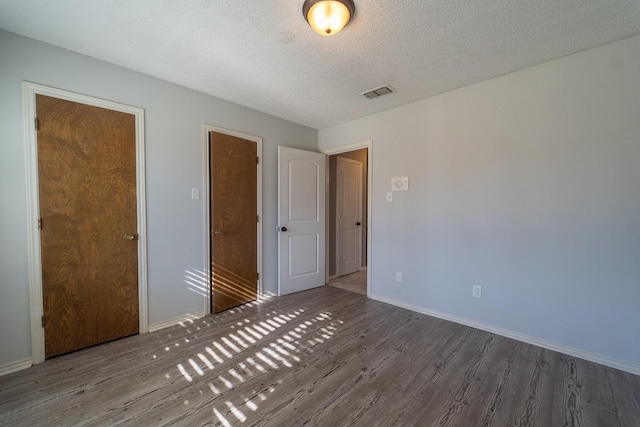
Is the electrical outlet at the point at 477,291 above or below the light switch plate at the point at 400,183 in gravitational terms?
below

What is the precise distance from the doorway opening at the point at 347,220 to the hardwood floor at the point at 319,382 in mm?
1815

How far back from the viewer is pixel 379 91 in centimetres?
272

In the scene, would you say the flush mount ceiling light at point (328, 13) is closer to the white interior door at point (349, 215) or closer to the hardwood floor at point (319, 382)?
the hardwood floor at point (319, 382)

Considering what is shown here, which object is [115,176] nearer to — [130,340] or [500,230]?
[130,340]

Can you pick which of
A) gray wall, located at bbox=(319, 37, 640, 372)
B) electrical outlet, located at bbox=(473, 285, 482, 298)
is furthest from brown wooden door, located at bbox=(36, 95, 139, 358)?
electrical outlet, located at bbox=(473, 285, 482, 298)

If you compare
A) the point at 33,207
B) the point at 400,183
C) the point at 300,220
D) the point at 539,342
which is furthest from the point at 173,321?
the point at 539,342

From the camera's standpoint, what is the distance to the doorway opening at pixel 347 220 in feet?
14.3

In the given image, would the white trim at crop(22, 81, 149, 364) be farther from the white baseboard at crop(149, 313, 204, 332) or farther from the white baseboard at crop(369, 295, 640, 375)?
the white baseboard at crop(369, 295, 640, 375)

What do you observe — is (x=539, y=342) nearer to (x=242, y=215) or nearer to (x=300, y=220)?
(x=300, y=220)

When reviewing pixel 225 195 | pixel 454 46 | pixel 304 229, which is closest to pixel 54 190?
pixel 225 195

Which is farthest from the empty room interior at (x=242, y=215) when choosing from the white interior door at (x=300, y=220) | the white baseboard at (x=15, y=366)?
the white interior door at (x=300, y=220)

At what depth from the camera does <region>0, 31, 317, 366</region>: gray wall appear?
1822 millimetres

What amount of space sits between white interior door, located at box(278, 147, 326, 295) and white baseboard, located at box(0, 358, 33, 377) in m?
2.25

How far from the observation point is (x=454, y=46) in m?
1.96
